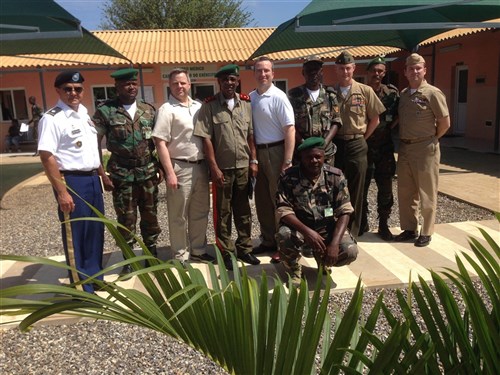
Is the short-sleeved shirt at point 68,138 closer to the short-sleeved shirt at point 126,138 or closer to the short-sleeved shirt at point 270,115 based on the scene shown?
the short-sleeved shirt at point 126,138

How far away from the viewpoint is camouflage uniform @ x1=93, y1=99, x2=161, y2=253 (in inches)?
145

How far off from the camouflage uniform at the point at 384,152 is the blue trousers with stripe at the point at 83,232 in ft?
9.08

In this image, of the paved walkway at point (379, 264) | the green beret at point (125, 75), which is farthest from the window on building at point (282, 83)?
the green beret at point (125, 75)

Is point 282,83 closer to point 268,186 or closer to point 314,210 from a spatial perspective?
point 268,186

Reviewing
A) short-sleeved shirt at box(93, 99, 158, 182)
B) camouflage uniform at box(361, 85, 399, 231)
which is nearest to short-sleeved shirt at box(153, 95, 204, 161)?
short-sleeved shirt at box(93, 99, 158, 182)

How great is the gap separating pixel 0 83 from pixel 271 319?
18.5 meters

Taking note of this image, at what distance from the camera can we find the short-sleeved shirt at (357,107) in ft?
14.0

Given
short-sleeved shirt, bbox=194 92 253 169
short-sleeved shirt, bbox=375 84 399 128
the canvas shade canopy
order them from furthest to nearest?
the canvas shade canopy < short-sleeved shirt, bbox=375 84 399 128 < short-sleeved shirt, bbox=194 92 253 169

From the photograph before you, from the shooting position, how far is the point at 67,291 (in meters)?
0.94

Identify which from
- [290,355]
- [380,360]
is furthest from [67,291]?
[380,360]

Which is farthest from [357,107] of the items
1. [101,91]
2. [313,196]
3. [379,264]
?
[101,91]

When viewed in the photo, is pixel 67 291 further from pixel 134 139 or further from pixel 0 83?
pixel 0 83

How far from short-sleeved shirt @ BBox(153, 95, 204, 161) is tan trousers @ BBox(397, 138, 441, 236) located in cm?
209

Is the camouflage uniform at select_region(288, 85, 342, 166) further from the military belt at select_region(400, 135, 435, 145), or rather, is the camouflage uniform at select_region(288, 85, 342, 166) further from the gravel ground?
the gravel ground
